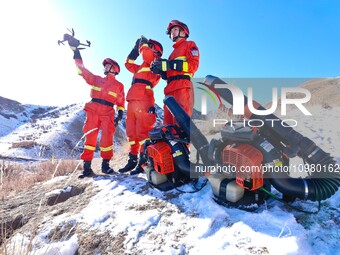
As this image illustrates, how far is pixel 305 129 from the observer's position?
498cm

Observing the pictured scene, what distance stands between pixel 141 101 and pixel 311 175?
10.5ft

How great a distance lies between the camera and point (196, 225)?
96.8 inches

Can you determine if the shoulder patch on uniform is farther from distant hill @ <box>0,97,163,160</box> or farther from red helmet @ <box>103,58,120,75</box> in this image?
distant hill @ <box>0,97,163,160</box>

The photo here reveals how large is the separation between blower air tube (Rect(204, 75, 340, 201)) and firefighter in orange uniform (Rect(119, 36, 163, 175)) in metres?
2.52

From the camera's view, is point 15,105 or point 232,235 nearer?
point 232,235

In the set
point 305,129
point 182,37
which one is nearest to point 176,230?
point 182,37

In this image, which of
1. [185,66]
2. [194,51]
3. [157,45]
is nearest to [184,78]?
[185,66]

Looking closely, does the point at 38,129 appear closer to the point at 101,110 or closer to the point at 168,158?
the point at 101,110

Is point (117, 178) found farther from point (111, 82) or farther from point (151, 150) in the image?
point (111, 82)

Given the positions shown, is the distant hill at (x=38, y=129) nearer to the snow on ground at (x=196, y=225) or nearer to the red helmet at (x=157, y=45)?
the red helmet at (x=157, y=45)

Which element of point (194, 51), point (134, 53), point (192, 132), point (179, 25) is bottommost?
point (192, 132)

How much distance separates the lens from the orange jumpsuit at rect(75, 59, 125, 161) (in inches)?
205

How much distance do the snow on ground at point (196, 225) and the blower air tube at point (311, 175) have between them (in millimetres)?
189

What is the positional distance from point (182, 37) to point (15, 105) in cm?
4925
